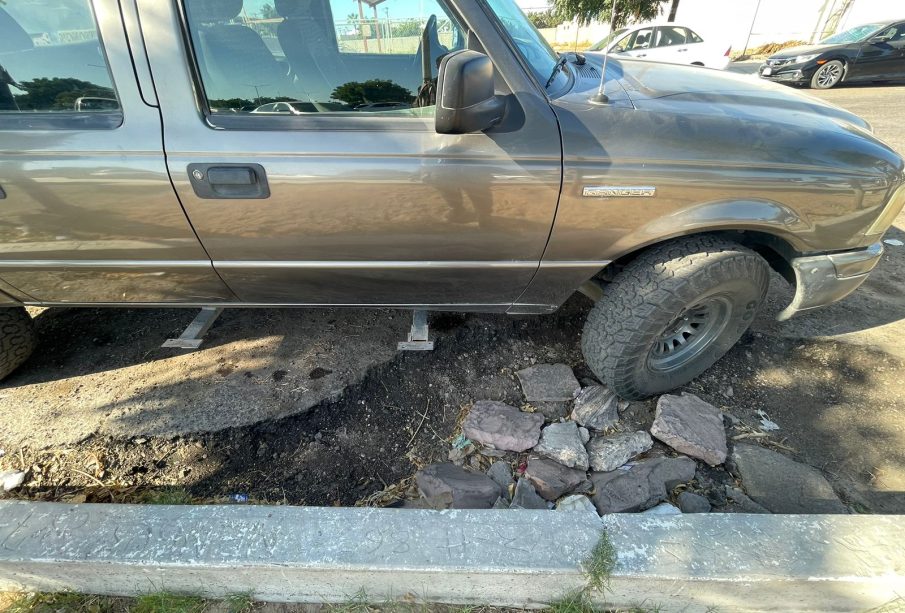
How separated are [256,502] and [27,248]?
148cm

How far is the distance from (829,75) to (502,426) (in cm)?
1169

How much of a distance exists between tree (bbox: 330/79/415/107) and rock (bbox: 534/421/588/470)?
64.8 inches

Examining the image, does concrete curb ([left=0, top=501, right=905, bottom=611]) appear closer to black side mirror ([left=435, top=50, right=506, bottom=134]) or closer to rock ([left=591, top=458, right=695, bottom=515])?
rock ([left=591, top=458, right=695, bottom=515])

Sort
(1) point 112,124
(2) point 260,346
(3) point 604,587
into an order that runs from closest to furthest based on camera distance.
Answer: (3) point 604,587
(1) point 112,124
(2) point 260,346

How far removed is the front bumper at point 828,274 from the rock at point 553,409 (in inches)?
48.2

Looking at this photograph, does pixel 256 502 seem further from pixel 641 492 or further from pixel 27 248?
pixel 641 492

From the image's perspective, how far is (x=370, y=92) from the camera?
5.81 feet

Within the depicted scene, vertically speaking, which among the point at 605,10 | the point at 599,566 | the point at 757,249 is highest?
the point at 605,10

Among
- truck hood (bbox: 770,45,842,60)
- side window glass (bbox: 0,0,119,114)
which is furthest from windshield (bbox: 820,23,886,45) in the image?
side window glass (bbox: 0,0,119,114)

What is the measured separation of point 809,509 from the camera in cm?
195

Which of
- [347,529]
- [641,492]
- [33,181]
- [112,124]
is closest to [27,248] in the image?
[33,181]

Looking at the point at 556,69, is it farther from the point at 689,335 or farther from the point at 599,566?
the point at 599,566

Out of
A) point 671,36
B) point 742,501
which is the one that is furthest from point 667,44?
point 742,501

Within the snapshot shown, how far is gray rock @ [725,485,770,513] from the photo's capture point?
1944 mm
